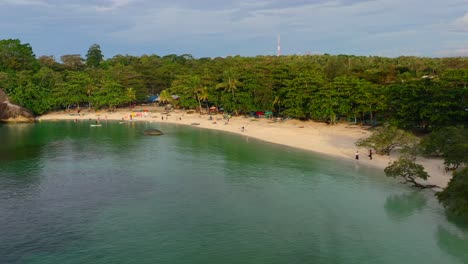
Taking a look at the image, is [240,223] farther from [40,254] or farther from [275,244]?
[40,254]

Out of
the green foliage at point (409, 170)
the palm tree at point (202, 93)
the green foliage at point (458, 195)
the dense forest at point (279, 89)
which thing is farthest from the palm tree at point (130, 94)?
the green foliage at point (458, 195)

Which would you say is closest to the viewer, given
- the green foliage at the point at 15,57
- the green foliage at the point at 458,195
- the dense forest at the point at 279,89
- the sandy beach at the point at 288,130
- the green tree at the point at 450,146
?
the green foliage at the point at 458,195

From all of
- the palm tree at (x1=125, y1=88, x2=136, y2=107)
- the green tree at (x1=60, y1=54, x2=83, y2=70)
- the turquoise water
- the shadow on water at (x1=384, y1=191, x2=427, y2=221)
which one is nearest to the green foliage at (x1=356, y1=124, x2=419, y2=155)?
the turquoise water

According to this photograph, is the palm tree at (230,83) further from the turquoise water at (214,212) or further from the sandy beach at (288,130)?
the turquoise water at (214,212)

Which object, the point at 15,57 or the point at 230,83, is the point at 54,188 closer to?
the point at 230,83

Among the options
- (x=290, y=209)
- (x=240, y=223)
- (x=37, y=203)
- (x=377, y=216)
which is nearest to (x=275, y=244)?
(x=240, y=223)

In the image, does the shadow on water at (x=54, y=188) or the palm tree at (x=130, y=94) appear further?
the palm tree at (x=130, y=94)

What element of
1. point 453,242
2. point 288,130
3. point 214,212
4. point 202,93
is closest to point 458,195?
point 453,242
